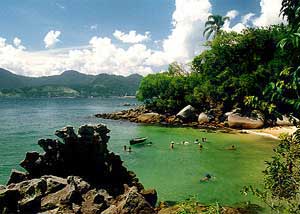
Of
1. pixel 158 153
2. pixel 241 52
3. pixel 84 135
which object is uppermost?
pixel 241 52

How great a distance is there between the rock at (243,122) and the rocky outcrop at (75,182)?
44159mm

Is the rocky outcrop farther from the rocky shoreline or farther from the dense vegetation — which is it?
the dense vegetation

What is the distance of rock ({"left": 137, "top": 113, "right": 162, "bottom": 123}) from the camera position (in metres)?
83.2

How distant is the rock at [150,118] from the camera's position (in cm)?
8319

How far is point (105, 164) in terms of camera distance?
91.8ft

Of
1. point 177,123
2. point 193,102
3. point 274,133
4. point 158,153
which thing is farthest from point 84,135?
point 193,102

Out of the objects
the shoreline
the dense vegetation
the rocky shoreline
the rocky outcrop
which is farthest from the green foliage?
the dense vegetation

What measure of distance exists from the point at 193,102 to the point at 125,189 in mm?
60014

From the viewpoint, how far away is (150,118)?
8462cm

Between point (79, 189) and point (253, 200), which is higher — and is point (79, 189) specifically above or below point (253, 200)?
above

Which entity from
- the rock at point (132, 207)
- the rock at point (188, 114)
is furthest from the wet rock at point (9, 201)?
the rock at point (188, 114)

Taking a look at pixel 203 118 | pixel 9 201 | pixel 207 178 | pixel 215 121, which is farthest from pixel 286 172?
pixel 203 118

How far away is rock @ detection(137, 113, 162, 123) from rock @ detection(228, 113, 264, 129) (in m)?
19.8

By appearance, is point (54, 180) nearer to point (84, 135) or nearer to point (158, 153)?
point (84, 135)
